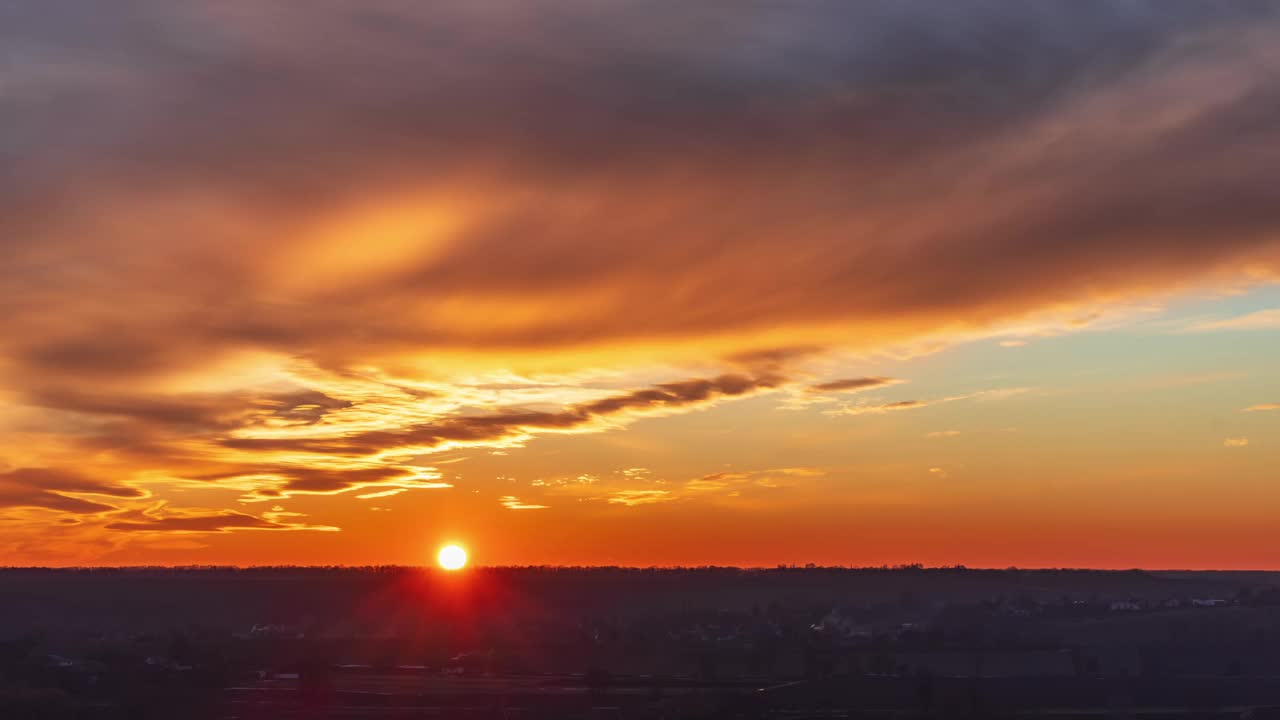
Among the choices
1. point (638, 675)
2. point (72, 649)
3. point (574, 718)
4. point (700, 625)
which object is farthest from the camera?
point (700, 625)

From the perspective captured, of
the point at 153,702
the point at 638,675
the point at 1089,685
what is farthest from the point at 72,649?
the point at 1089,685

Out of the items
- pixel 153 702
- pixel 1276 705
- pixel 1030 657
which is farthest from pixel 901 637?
pixel 153 702

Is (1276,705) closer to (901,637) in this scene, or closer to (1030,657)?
(1030,657)

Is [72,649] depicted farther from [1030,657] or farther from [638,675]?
[1030,657]

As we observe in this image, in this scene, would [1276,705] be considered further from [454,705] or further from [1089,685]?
[454,705]

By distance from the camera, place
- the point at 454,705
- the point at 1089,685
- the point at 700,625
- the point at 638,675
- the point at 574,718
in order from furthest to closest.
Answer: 1. the point at 700,625
2. the point at 638,675
3. the point at 1089,685
4. the point at 454,705
5. the point at 574,718

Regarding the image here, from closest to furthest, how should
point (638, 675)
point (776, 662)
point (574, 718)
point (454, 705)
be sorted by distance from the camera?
point (574, 718) → point (454, 705) → point (638, 675) → point (776, 662)

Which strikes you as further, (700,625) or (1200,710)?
(700,625)

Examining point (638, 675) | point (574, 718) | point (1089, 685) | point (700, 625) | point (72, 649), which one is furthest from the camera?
point (700, 625)

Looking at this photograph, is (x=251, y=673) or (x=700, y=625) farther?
(x=700, y=625)
